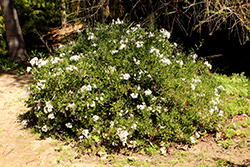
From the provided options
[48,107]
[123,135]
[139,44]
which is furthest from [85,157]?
[139,44]

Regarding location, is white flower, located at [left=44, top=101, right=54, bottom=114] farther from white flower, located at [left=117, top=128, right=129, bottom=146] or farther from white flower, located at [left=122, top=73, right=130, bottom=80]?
white flower, located at [left=122, top=73, right=130, bottom=80]

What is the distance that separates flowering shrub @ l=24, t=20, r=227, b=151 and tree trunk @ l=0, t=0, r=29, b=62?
174 inches

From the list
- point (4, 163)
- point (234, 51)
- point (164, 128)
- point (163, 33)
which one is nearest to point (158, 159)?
point (164, 128)

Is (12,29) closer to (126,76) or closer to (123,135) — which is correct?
(126,76)

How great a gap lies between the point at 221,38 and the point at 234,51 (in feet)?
2.27

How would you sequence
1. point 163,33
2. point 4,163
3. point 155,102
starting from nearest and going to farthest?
point 4,163, point 155,102, point 163,33

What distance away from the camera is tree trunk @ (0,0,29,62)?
25.2ft

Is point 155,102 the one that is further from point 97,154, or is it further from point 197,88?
point 97,154

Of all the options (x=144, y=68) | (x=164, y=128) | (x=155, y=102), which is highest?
(x=144, y=68)

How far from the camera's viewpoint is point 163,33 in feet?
17.0

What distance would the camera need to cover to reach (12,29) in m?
7.88

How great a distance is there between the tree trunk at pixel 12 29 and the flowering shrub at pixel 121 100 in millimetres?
4429

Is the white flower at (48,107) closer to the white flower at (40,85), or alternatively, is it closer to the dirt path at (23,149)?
the white flower at (40,85)

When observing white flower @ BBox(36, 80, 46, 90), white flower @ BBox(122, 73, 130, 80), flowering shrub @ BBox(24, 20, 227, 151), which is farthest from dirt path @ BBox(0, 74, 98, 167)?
white flower @ BBox(122, 73, 130, 80)
